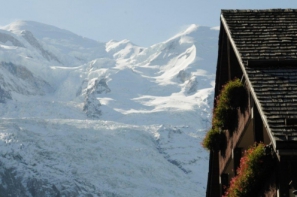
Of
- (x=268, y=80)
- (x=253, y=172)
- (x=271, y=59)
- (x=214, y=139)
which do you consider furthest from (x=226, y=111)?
(x=268, y=80)

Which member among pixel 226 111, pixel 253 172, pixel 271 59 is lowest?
pixel 253 172

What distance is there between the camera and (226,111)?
519 inches

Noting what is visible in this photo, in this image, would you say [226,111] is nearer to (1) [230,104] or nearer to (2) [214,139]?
(1) [230,104]

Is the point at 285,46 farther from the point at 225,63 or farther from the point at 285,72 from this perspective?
the point at 225,63

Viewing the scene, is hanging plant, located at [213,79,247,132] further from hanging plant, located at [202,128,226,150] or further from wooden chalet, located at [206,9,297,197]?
hanging plant, located at [202,128,226,150]

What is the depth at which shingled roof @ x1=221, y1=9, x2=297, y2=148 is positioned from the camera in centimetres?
950

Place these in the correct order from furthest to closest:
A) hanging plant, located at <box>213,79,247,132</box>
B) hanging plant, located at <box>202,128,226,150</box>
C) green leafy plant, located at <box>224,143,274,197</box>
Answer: hanging plant, located at <box>202,128,226,150</box>, hanging plant, located at <box>213,79,247,132</box>, green leafy plant, located at <box>224,143,274,197</box>

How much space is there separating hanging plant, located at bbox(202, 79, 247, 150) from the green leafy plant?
1340 mm

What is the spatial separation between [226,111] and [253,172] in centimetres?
258

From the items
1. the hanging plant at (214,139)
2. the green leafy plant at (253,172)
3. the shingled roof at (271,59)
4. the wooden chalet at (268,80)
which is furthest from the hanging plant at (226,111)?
the green leafy plant at (253,172)

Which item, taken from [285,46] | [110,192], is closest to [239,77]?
[285,46]

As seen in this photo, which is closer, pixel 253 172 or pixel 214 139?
pixel 253 172

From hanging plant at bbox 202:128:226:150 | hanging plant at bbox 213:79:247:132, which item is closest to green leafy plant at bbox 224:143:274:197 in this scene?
hanging plant at bbox 213:79:247:132

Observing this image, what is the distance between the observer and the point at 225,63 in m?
14.3
